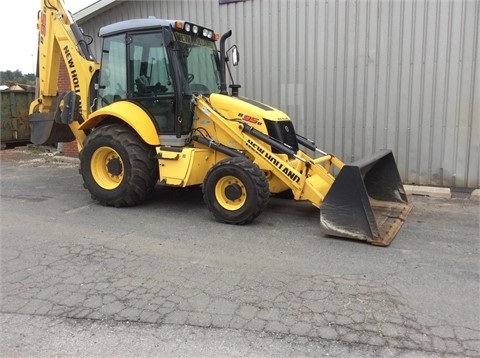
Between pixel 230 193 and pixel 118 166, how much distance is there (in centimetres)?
204

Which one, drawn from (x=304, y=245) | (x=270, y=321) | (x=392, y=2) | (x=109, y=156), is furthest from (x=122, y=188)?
(x=392, y=2)

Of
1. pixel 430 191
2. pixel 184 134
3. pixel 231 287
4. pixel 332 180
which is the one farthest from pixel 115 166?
pixel 430 191

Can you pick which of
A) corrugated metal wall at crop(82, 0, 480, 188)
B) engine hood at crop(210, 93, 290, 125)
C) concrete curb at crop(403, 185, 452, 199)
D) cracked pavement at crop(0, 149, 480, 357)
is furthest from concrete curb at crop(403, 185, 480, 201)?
engine hood at crop(210, 93, 290, 125)

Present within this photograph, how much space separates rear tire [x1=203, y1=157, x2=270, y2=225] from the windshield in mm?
1460

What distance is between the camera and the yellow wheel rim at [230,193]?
5863 millimetres

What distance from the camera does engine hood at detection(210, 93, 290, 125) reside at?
6.30m

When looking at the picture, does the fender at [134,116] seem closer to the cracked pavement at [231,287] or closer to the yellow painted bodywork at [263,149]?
the yellow painted bodywork at [263,149]

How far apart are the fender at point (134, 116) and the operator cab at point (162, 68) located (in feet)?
0.30

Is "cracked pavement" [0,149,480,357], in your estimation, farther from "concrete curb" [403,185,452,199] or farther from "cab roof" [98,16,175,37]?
"cab roof" [98,16,175,37]

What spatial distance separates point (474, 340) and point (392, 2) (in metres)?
6.69

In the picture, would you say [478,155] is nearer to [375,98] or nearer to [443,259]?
[375,98]

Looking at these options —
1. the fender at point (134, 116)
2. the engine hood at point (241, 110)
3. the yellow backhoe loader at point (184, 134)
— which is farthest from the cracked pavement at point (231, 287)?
the engine hood at point (241, 110)

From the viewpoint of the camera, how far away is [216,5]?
970 cm

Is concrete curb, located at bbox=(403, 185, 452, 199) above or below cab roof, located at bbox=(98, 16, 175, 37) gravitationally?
below
